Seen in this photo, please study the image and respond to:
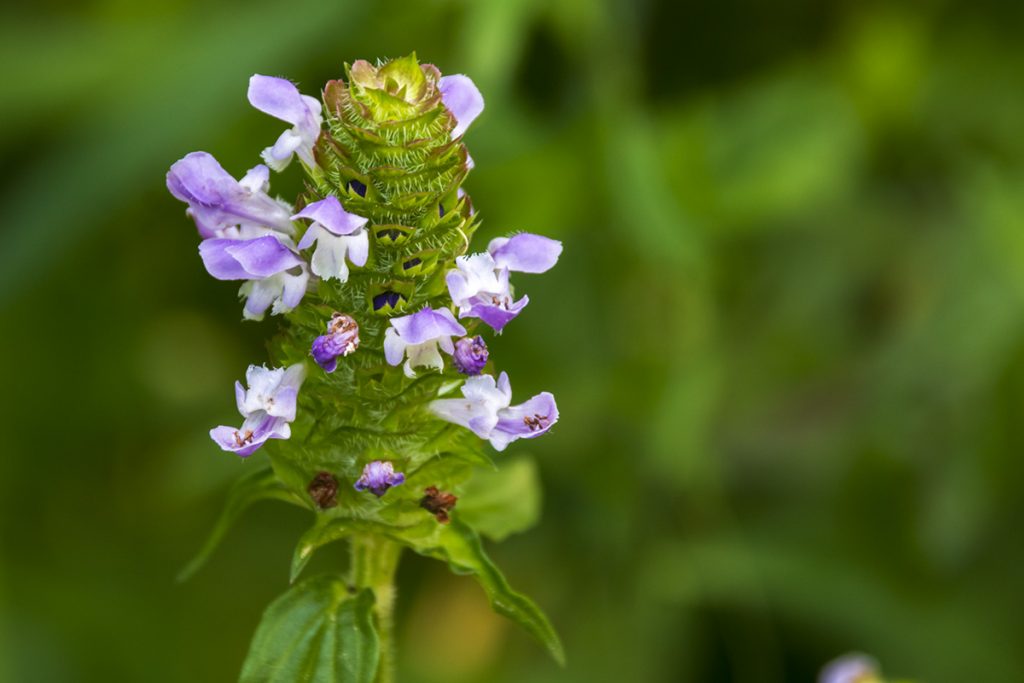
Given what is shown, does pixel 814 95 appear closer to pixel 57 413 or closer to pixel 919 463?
pixel 919 463

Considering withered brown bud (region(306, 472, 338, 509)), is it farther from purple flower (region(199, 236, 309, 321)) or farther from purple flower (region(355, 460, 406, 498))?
purple flower (region(199, 236, 309, 321))

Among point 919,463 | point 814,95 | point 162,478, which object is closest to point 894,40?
point 814,95

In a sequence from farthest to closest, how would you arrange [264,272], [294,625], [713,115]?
1. [713,115]
2. [294,625]
3. [264,272]

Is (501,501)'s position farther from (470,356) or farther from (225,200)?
(225,200)

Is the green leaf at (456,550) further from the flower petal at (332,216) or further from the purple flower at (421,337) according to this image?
the flower petal at (332,216)

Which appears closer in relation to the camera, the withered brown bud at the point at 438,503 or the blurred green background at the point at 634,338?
the withered brown bud at the point at 438,503

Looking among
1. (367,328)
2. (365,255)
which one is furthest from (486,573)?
(365,255)

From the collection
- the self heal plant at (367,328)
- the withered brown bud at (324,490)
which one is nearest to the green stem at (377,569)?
the self heal plant at (367,328)
